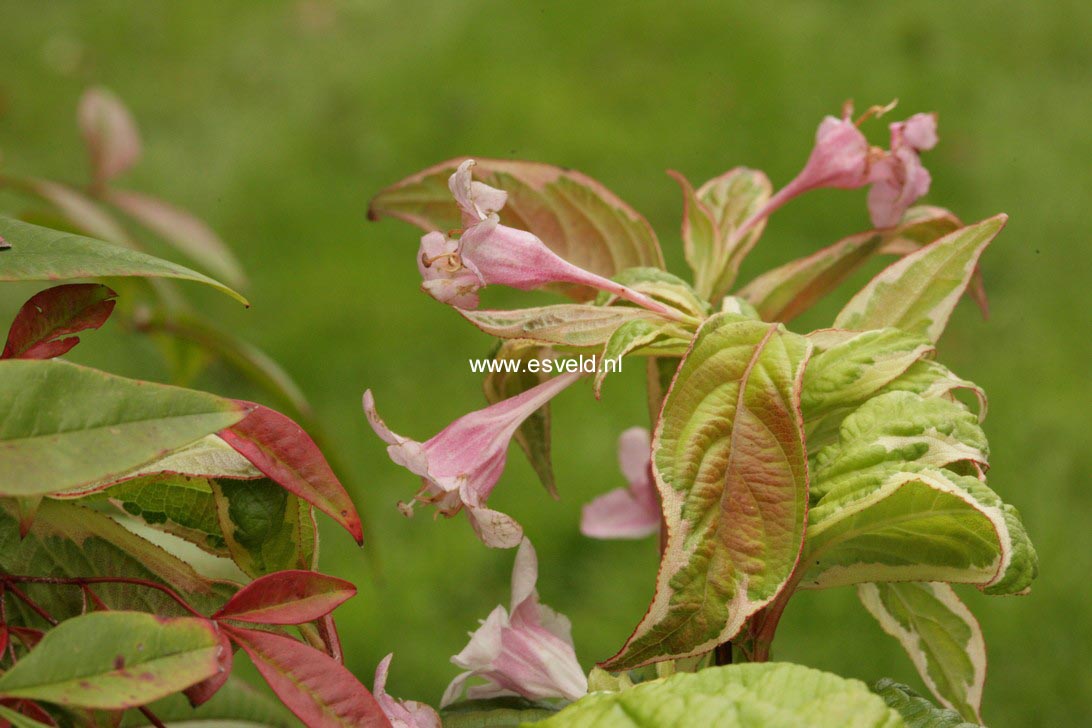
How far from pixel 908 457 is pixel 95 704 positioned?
0.33 meters

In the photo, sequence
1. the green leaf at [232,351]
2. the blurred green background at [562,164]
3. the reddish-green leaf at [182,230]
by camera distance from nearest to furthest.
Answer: the green leaf at [232,351]
the reddish-green leaf at [182,230]
the blurred green background at [562,164]

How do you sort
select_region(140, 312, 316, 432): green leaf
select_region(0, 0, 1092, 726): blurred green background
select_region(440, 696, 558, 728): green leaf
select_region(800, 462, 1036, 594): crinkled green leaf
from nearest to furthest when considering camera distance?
select_region(800, 462, 1036, 594): crinkled green leaf
select_region(440, 696, 558, 728): green leaf
select_region(140, 312, 316, 432): green leaf
select_region(0, 0, 1092, 726): blurred green background

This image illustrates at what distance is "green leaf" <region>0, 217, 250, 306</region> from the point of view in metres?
0.44

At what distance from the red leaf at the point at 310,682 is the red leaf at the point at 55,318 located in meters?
0.14

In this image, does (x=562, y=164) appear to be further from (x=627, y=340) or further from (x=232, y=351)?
(x=627, y=340)

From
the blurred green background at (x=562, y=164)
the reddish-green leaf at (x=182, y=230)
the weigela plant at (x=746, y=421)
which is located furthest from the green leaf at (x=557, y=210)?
the blurred green background at (x=562, y=164)

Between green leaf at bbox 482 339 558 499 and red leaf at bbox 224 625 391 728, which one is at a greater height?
green leaf at bbox 482 339 558 499

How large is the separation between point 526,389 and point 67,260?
0.25 meters

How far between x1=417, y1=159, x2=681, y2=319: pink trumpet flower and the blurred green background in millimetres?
1320

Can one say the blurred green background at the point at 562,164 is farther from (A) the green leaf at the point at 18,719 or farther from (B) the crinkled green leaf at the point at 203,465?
(A) the green leaf at the point at 18,719

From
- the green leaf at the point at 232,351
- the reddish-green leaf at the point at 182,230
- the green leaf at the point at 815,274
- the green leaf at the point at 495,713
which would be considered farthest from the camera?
the reddish-green leaf at the point at 182,230

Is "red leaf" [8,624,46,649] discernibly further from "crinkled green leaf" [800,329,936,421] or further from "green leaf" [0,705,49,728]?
"crinkled green leaf" [800,329,936,421]

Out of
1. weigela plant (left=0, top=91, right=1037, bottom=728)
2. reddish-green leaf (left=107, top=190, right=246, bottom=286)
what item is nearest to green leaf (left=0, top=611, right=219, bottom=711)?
weigela plant (left=0, top=91, right=1037, bottom=728)

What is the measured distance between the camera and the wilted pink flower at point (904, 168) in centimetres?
65
